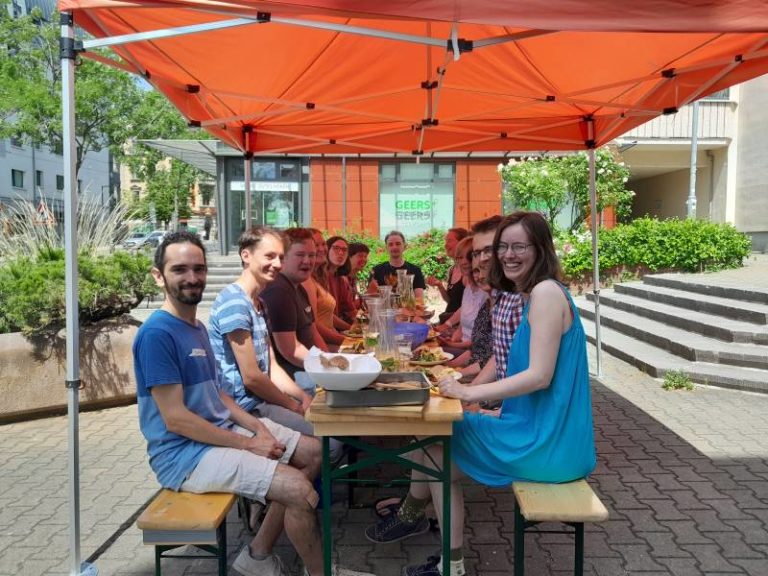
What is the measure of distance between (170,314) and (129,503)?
183 cm

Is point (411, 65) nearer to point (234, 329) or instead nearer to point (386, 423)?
point (234, 329)

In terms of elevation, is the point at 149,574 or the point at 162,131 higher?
the point at 162,131

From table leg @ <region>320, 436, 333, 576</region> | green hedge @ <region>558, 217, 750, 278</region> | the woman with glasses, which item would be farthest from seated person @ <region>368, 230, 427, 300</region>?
green hedge @ <region>558, 217, 750, 278</region>

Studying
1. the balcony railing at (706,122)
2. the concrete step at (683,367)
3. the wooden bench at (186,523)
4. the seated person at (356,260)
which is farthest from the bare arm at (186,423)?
the balcony railing at (706,122)

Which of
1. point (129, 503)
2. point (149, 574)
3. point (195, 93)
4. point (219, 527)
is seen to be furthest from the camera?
point (195, 93)

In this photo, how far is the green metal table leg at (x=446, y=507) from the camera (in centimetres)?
256

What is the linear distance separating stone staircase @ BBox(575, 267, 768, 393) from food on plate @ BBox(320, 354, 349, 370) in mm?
5332

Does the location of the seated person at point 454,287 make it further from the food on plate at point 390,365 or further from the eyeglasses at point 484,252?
the food on plate at point 390,365

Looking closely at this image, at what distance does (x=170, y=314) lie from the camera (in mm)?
2584

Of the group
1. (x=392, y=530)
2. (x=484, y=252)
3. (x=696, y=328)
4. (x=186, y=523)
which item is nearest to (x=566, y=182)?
(x=696, y=328)

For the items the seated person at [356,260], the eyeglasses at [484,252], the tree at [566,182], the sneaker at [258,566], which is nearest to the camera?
the sneaker at [258,566]

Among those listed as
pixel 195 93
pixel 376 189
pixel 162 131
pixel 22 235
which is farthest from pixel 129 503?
pixel 162 131

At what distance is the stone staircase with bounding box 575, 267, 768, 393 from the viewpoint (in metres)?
6.55

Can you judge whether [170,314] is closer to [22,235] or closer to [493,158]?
[22,235]
